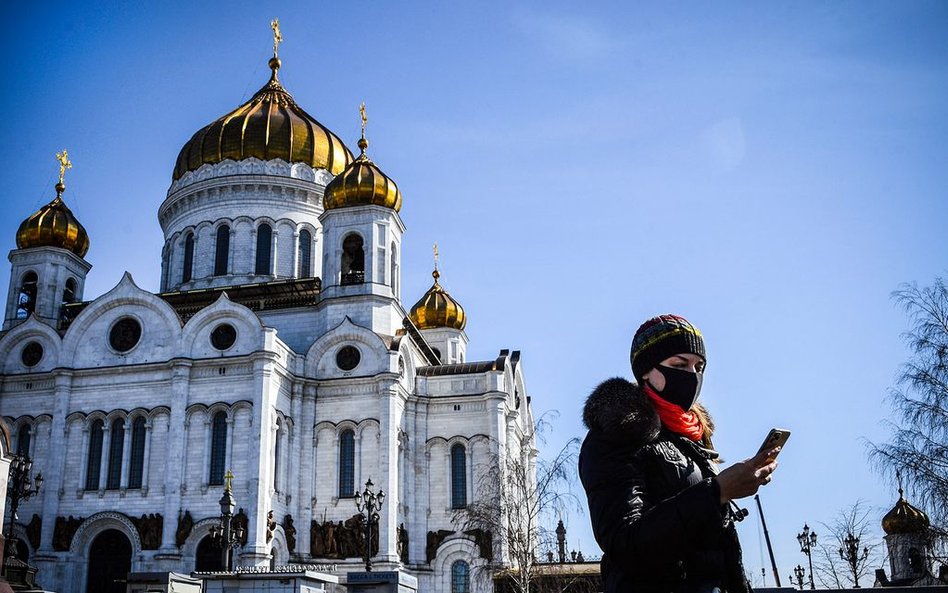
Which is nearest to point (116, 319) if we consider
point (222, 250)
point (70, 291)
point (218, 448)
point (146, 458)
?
point (146, 458)

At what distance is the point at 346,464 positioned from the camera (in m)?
30.0

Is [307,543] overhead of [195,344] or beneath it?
beneath

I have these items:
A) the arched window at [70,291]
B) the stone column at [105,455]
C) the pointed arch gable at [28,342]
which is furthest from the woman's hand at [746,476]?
the arched window at [70,291]

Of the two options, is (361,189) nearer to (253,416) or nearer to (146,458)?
(253,416)

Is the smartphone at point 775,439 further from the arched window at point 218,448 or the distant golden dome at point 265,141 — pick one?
the distant golden dome at point 265,141

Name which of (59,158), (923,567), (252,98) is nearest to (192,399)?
(59,158)

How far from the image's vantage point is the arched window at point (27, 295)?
34.2 metres

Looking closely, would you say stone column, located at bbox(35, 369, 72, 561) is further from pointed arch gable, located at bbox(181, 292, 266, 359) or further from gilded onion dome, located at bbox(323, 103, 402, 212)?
gilded onion dome, located at bbox(323, 103, 402, 212)

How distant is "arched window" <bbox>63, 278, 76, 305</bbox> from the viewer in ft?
114

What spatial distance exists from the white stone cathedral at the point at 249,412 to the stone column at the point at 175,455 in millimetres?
43

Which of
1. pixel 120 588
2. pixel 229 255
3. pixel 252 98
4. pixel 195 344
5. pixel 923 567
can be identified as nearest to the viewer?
pixel 923 567

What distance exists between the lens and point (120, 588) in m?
27.8

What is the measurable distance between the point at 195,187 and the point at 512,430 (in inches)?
609

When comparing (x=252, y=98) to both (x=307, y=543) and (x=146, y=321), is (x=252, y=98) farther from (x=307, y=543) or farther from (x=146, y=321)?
(x=307, y=543)
